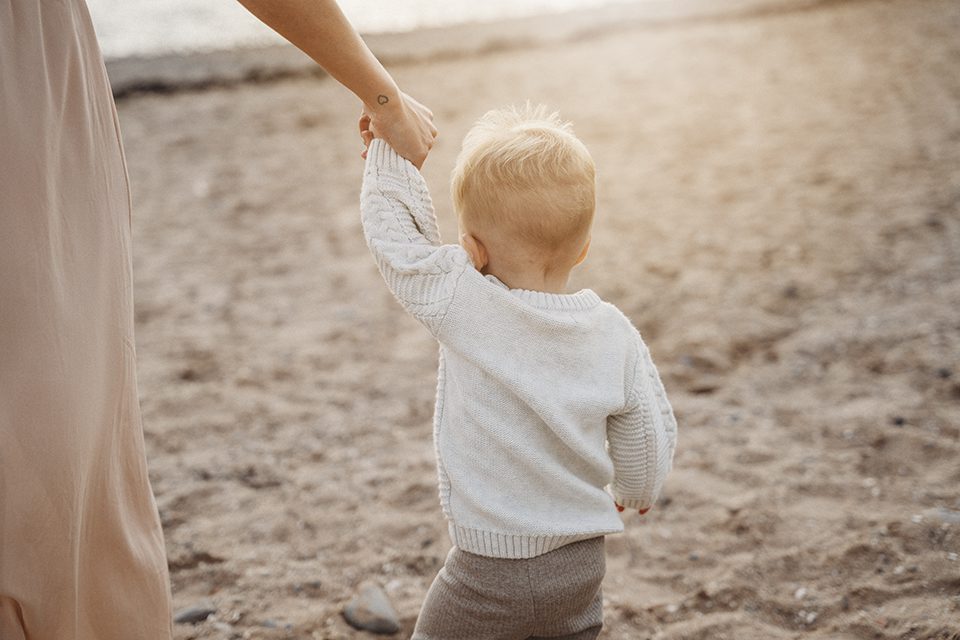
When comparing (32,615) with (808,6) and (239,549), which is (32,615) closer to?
(239,549)

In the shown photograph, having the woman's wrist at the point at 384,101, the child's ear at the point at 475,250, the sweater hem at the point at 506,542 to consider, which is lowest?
the sweater hem at the point at 506,542

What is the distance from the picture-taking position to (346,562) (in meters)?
2.94

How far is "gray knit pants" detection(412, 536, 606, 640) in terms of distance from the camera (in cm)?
193

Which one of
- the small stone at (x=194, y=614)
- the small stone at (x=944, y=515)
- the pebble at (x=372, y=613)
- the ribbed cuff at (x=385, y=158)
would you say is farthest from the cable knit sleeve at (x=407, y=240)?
the small stone at (x=944, y=515)

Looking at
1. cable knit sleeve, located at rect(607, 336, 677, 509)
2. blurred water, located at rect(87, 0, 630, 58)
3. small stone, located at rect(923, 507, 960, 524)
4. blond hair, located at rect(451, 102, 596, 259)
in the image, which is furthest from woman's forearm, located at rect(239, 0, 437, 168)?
blurred water, located at rect(87, 0, 630, 58)

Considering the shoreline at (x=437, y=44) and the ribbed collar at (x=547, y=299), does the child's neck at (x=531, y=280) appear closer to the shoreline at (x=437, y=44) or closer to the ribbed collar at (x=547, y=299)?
the ribbed collar at (x=547, y=299)

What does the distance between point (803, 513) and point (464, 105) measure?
4931 millimetres

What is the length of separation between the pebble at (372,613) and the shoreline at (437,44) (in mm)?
6262

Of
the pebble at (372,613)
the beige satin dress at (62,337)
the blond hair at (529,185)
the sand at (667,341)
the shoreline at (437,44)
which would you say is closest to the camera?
the beige satin dress at (62,337)

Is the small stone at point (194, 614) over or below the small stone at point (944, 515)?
over

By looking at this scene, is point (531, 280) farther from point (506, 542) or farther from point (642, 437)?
point (506, 542)

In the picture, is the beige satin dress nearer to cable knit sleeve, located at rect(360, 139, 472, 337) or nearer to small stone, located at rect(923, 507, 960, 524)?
cable knit sleeve, located at rect(360, 139, 472, 337)

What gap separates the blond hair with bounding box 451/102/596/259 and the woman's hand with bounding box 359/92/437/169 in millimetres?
155

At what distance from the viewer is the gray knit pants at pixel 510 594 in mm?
1934
